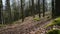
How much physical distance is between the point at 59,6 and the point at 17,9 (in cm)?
3140

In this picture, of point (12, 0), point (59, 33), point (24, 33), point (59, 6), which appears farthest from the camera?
point (12, 0)

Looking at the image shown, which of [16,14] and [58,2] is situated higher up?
[58,2]

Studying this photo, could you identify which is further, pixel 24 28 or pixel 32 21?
pixel 32 21

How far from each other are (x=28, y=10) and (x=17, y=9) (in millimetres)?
3393

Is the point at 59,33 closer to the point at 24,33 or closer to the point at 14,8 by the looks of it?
the point at 24,33

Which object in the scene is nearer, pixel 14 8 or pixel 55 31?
pixel 55 31

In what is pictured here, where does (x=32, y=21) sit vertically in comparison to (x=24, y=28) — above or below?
below

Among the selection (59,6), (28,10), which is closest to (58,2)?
(59,6)

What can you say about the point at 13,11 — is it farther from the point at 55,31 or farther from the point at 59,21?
the point at 55,31

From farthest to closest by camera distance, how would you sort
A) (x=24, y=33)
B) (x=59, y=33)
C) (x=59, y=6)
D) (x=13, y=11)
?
(x=13, y=11)
(x=59, y=6)
(x=24, y=33)
(x=59, y=33)

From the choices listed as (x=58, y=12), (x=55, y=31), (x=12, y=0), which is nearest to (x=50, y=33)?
(x=55, y=31)

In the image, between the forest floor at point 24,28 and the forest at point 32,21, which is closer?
the forest at point 32,21

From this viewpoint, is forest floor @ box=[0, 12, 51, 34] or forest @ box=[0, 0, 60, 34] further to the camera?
forest floor @ box=[0, 12, 51, 34]

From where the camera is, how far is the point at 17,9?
45594mm
